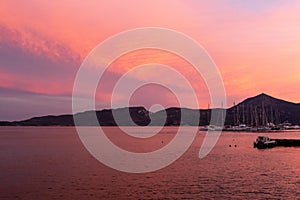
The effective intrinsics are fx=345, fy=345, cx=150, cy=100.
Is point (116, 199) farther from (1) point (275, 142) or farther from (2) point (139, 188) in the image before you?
(1) point (275, 142)

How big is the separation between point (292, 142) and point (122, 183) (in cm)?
9040

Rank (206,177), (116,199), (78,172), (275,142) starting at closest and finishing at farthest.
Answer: (116,199)
(206,177)
(78,172)
(275,142)

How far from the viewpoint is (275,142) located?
119 meters

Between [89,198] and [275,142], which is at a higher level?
[275,142]

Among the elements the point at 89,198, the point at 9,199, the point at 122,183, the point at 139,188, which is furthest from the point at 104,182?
the point at 9,199

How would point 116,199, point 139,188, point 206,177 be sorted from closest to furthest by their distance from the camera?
point 116,199
point 139,188
point 206,177

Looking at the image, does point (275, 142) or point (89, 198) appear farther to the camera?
point (275, 142)

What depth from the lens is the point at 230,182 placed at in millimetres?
50438

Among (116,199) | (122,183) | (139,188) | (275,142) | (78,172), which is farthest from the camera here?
(275,142)

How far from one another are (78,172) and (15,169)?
13.5 metres

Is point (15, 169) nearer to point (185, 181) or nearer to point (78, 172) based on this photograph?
point (78, 172)

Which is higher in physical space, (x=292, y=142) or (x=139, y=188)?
(x=292, y=142)

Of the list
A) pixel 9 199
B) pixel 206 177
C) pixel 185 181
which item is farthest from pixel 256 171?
pixel 9 199

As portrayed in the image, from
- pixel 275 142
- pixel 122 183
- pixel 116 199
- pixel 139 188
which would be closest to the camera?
pixel 116 199
